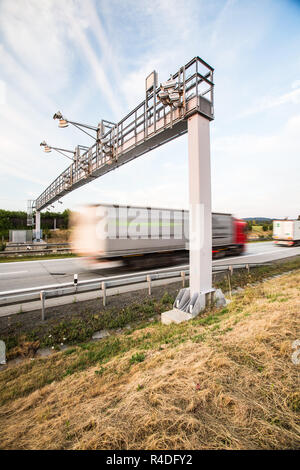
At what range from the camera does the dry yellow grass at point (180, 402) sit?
5.16 ft

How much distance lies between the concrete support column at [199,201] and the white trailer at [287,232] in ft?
81.0

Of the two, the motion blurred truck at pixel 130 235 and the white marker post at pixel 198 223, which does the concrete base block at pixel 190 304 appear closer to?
the white marker post at pixel 198 223

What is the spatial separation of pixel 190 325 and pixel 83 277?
6.82m

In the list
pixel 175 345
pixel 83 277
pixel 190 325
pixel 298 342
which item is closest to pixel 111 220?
pixel 83 277

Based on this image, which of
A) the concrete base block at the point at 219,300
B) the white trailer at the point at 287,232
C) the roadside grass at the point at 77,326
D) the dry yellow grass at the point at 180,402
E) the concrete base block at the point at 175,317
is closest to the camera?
the dry yellow grass at the point at 180,402

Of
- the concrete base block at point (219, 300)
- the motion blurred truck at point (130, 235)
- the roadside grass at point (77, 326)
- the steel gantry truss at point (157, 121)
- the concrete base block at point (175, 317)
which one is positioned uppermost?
the steel gantry truss at point (157, 121)

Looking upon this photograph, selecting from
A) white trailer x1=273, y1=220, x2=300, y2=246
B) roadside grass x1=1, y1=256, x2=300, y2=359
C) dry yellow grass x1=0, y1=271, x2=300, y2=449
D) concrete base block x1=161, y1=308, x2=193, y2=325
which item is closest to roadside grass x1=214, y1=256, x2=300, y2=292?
roadside grass x1=1, y1=256, x2=300, y2=359

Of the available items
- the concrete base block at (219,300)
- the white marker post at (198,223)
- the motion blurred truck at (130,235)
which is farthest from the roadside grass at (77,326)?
the motion blurred truck at (130,235)

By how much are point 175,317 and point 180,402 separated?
309cm

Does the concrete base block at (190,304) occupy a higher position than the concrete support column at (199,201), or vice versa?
the concrete support column at (199,201)

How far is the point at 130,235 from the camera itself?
33.9ft

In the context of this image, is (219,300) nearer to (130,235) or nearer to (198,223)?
(198,223)

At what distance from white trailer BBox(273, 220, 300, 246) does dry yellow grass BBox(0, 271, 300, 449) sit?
85.3 feet
